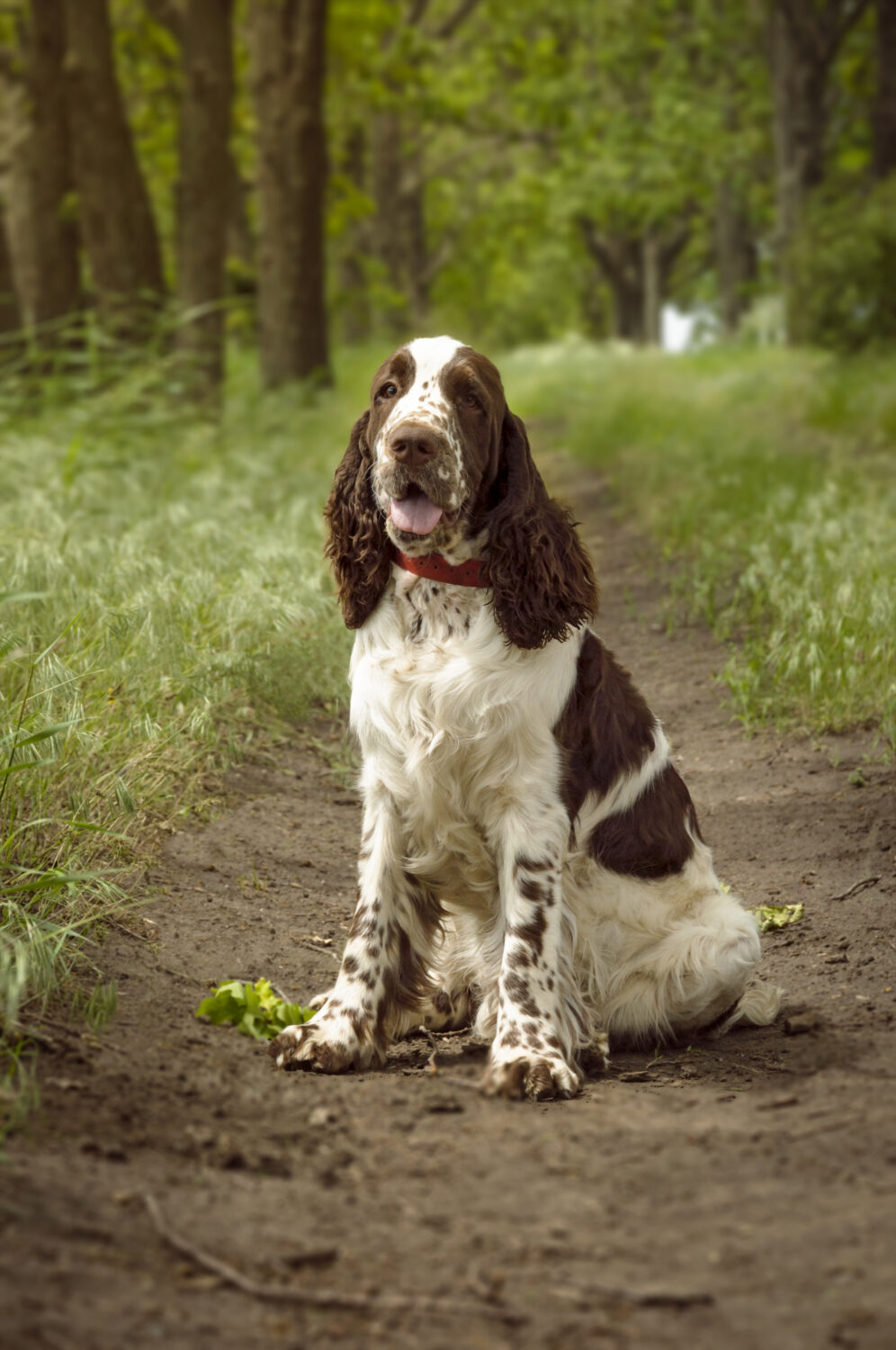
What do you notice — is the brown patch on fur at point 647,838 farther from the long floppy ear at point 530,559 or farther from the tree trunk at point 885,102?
the tree trunk at point 885,102

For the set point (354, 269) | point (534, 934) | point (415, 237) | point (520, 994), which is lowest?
point (520, 994)

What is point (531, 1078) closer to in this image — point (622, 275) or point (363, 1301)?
point (363, 1301)

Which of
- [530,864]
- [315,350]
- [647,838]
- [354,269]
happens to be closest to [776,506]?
[647,838]

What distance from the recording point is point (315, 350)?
55.0ft

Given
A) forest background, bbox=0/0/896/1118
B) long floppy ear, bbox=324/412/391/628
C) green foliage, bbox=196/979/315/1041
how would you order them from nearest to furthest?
green foliage, bbox=196/979/315/1041, long floppy ear, bbox=324/412/391/628, forest background, bbox=0/0/896/1118

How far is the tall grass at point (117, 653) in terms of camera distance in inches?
143

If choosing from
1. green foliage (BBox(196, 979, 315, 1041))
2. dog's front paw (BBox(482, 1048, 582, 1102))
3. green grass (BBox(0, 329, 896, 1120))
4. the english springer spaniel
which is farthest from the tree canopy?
dog's front paw (BBox(482, 1048, 582, 1102))

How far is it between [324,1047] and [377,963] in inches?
10.5

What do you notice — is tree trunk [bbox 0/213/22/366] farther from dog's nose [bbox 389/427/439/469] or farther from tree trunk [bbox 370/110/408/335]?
dog's nose [bbox 389/427/439/469]

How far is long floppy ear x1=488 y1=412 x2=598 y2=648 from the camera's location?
139 inches

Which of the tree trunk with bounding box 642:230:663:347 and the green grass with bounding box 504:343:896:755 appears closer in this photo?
the green grass with bounding box 504:343:896:755

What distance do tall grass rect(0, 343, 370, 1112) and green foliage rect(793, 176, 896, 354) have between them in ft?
28.0

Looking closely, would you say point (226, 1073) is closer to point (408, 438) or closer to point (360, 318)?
point (408, 438)

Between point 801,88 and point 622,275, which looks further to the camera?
point 622,275
